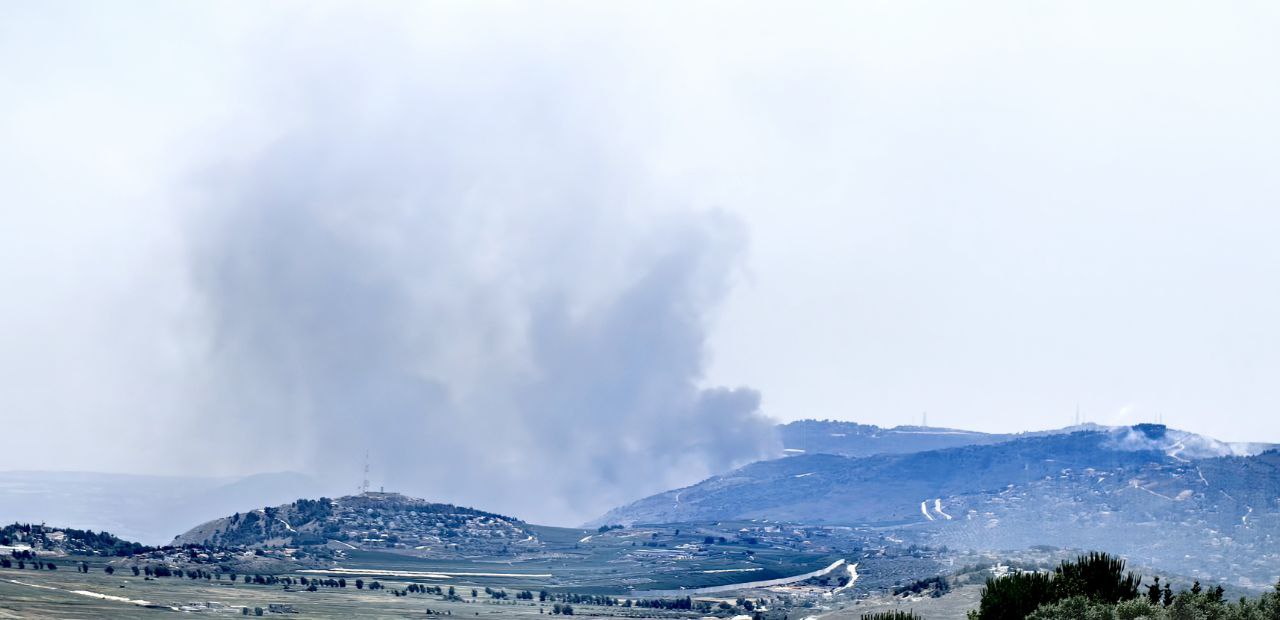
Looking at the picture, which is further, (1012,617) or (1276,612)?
(1012,617)

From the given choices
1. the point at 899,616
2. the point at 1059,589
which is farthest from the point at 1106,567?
the point at 899,616

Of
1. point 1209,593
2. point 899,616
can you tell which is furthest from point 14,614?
point 1209,593

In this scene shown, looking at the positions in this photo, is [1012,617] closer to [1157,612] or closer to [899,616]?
[899,616]

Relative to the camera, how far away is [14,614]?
194m

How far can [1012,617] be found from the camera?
102938 millimetres

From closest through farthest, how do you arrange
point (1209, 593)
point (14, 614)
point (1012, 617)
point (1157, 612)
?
point (1157, 612) < point (1209, 593) < point (1012, 617) < point (14, 614)

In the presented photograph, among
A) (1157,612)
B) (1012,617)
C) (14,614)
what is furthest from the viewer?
(14,614)

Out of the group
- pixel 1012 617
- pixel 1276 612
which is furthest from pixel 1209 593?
pixel 1012 617

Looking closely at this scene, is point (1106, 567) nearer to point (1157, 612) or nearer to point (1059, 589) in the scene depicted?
point (1059, 589)

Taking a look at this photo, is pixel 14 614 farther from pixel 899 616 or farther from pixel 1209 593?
pixel 1209 593

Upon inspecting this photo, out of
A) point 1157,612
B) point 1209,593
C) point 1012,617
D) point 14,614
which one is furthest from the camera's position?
point 14,614

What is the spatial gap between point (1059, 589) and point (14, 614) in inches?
5803

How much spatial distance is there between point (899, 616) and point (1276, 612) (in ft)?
81.0

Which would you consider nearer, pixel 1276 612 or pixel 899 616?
pixel 1276 612
